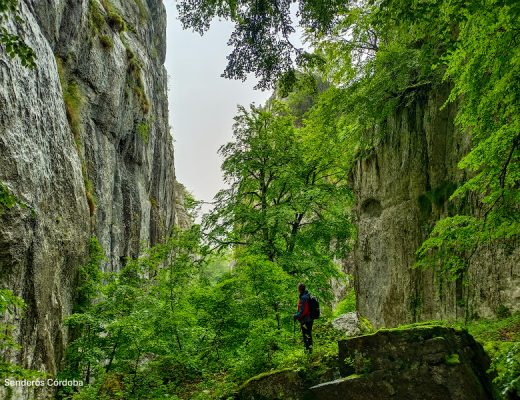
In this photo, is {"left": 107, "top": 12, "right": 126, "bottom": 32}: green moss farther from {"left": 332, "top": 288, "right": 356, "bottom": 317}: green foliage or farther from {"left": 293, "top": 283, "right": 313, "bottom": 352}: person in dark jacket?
{"left": 332, "top": 288, "right": 356, "bottom": 317}: green foliage

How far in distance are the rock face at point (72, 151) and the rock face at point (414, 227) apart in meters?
8.31

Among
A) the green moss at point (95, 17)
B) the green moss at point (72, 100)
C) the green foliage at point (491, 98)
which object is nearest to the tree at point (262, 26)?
the green foliage at point (491, 98)

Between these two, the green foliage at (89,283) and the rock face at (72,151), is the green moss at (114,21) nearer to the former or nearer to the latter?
the rock face at (72,151)

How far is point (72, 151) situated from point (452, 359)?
1174 centimetres

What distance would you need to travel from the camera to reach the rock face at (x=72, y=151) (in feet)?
28.9

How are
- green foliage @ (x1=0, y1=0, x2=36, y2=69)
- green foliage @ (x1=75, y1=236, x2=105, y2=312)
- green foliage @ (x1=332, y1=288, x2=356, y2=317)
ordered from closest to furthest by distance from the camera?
green foliage @ (x1=0, y1=0, x2=36, y2=69) → green foliage @ (x1=75, y1=236, x2=105, y2=312) → green foliage @ (x1=332, y1=288, x2=356, y2=317)

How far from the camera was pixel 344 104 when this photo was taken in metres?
11.0

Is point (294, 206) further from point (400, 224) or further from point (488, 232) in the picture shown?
point (488, 232)

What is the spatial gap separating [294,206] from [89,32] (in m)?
11.3

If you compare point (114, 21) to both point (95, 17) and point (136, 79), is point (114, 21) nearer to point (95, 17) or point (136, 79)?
point (95, 17)

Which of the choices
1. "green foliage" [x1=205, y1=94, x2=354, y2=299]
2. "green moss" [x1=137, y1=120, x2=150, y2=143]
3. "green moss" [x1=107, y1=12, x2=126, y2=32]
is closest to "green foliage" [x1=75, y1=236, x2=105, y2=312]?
"green foliage" [x1=205, y1=94, x2=354, y2=299]

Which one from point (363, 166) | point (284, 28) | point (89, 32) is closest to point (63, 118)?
point (89, 32)

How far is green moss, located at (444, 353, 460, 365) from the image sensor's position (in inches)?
184

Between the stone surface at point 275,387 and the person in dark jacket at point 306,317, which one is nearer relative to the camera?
the stone surface at point 275,387
